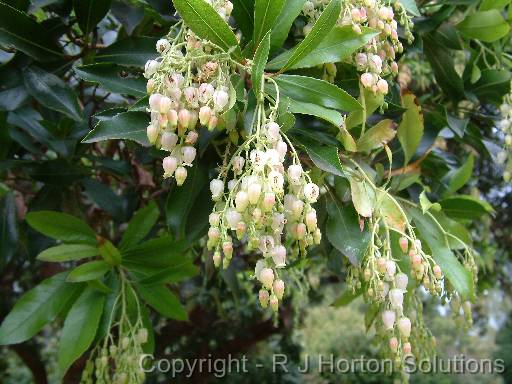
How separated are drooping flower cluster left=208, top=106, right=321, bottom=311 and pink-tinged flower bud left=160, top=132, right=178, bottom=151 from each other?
93 mm

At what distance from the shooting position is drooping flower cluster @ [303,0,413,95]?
3.49 feet

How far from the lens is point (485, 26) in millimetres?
1673

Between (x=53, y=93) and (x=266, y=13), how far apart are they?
0.64 m

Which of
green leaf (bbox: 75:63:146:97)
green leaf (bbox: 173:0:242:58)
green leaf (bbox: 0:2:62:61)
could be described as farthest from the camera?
green leaf (bbox: 0:2:62:61)

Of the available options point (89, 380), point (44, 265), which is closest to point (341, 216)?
point (89, 380)

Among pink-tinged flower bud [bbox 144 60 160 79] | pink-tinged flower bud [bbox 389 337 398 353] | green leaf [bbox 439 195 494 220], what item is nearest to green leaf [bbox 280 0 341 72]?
pink-tinged flower bud [bbox 144 60 160 79]

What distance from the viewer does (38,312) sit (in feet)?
5.24

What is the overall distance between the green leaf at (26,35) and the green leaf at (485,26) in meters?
1.14

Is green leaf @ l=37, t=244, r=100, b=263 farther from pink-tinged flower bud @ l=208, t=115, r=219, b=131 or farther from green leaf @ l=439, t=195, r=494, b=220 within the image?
green leaf @ l=439, t=195, r=494, b=220

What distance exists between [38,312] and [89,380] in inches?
9.1

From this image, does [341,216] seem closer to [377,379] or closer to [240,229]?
[240,229]

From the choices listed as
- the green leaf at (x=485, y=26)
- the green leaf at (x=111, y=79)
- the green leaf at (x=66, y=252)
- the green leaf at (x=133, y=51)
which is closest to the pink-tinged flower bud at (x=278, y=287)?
the green leaf at (x=111, y=79)

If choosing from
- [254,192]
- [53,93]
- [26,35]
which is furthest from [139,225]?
[254,192]

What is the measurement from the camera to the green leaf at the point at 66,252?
1.52m
